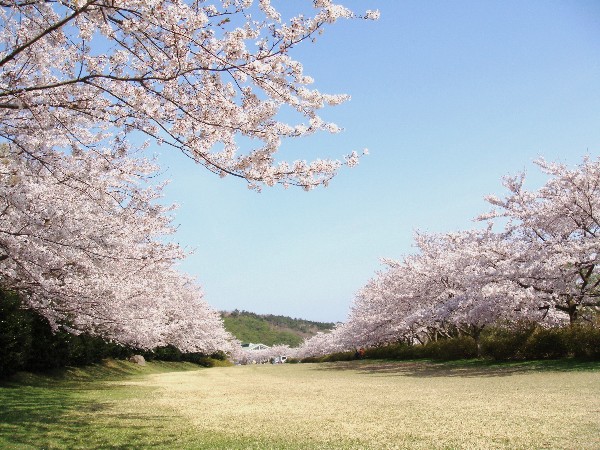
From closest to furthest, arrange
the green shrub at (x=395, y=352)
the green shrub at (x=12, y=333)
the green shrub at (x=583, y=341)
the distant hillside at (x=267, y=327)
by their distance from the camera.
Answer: the green shrub at (x=12, y=333) < the green shrub at (x=583, y=341) < the green shrub at (x=395, y=352) < the distant hillside at (x=267, y=327)

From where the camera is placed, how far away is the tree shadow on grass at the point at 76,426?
19.8 feet

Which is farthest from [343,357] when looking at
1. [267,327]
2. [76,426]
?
[267,327]

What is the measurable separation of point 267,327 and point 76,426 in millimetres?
130795

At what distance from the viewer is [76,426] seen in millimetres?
7195

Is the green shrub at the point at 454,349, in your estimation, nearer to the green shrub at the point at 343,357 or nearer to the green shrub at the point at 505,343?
the green shrub at the point at 505,343

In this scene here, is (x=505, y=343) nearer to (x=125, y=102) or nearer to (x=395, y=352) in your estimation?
(x=395, y=352)

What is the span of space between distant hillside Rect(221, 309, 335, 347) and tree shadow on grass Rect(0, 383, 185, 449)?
315 ft

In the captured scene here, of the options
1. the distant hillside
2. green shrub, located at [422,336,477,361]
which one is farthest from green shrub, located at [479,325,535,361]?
the distant hillside

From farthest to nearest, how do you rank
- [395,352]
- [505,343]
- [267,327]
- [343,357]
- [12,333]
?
[267,327] → [343,357] → [395,352] → [505,343] → [12,333]

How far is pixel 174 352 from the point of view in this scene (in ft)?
129

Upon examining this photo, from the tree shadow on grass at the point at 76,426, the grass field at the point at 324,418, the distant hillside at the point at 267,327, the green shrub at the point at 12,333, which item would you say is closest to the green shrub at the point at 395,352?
the grass field at the point at 324,418

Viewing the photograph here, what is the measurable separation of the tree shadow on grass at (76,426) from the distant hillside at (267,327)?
9614 centimetres

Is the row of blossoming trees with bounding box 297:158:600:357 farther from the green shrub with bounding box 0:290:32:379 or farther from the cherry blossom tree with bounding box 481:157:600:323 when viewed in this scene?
the green shrub with bounding box 0:290:32:379

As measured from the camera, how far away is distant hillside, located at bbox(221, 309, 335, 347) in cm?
11831
